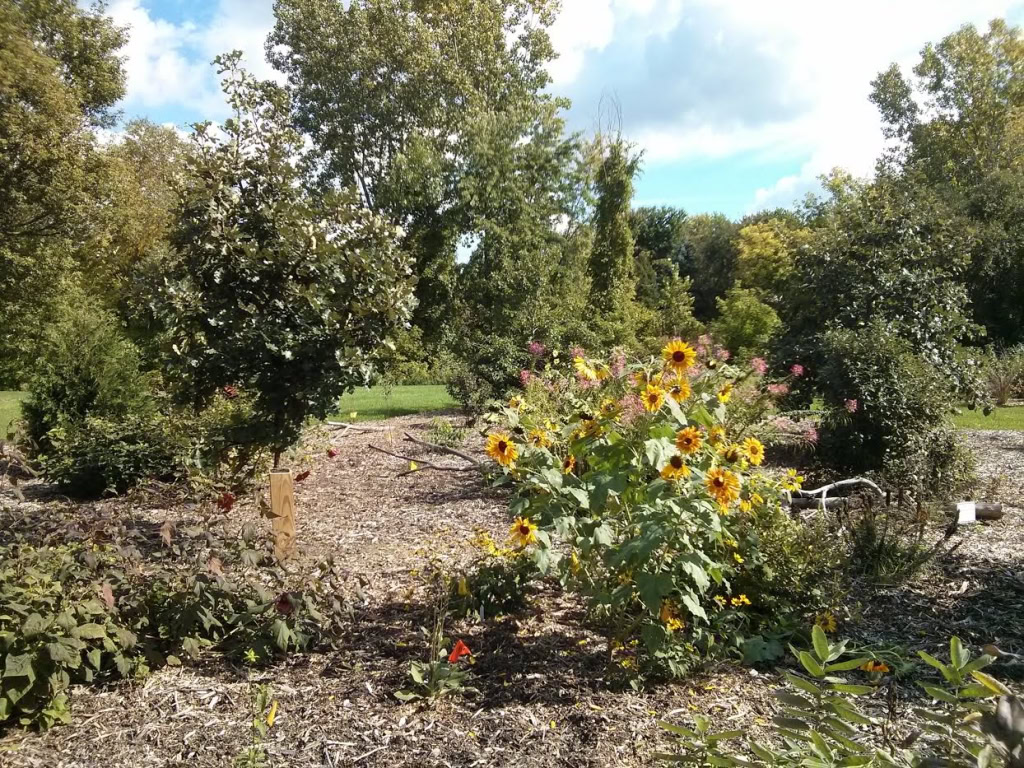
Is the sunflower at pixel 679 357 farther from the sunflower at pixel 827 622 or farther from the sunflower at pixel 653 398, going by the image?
the sunflower at pixel 827 622

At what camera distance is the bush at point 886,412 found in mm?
5801

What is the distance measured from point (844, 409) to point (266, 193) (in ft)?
14.6

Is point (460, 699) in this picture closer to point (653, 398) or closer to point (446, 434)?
point (653, 398)

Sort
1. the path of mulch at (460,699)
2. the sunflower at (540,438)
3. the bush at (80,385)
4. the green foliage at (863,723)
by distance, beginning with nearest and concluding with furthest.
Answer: the green foliage at (863,723), the path of mulch at (460,699), the sunflower at (540,438), the bush at (80,385)

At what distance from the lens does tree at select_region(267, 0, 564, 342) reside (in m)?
18.1

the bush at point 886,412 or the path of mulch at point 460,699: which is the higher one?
the bush at point 886,412

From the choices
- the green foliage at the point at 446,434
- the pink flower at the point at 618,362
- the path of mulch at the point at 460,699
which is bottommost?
the path of mulch at the point at 460,699

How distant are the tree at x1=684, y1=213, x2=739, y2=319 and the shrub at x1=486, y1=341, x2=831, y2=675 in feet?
96.2

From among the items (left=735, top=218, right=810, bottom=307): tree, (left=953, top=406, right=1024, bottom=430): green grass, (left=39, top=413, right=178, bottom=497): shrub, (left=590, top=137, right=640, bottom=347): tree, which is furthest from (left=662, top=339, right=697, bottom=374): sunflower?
(left=735, top=218, right=810, bottom=307): tree

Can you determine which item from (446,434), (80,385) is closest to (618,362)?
(446,434)

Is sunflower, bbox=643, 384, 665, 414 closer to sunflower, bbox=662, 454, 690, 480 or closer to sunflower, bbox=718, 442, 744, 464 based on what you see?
sunflower, bbox=662, 454, 690, 480

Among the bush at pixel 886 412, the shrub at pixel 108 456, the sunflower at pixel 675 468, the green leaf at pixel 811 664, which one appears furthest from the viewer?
the shrub at pixel 108 456

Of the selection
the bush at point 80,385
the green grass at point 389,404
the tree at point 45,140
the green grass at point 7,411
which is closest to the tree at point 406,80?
the green grass at point 389,404

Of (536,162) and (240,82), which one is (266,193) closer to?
(240,82)
